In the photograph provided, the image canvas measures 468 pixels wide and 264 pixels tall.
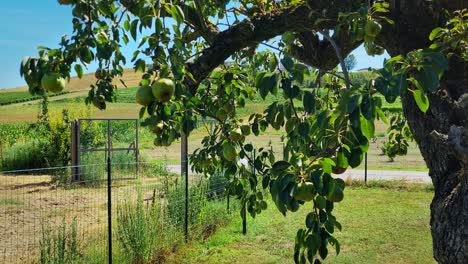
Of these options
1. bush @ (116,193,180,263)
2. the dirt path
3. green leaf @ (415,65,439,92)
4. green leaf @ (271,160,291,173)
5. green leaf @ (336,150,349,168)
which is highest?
green leaf @ (415,65,439,92)

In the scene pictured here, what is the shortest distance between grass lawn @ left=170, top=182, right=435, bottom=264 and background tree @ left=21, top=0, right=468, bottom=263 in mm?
3171

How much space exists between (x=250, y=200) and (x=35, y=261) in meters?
3.31

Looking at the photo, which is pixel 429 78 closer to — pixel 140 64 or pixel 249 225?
pixel 140 64

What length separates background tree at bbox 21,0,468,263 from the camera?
47.8 inches

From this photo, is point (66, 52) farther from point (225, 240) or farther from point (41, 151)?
point (41, 151)

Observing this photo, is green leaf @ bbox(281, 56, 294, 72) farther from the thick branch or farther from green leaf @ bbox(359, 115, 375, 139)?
the thick branch

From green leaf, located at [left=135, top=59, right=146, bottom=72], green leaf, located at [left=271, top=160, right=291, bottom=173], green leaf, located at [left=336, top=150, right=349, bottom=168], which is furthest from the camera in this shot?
green leaf, located at [left=135, top=59, right=146, bottom=72]

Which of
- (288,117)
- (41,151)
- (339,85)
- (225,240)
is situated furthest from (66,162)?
(288,117)

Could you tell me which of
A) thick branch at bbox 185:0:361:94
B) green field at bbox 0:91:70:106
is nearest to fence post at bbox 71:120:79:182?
thick branch at bbox 185:0:361:94

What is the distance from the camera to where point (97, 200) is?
9.23 m

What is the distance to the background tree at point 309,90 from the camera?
121cm

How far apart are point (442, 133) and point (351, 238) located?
15.6ft

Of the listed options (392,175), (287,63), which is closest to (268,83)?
(287,63)

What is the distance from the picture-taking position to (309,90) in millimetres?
1553
